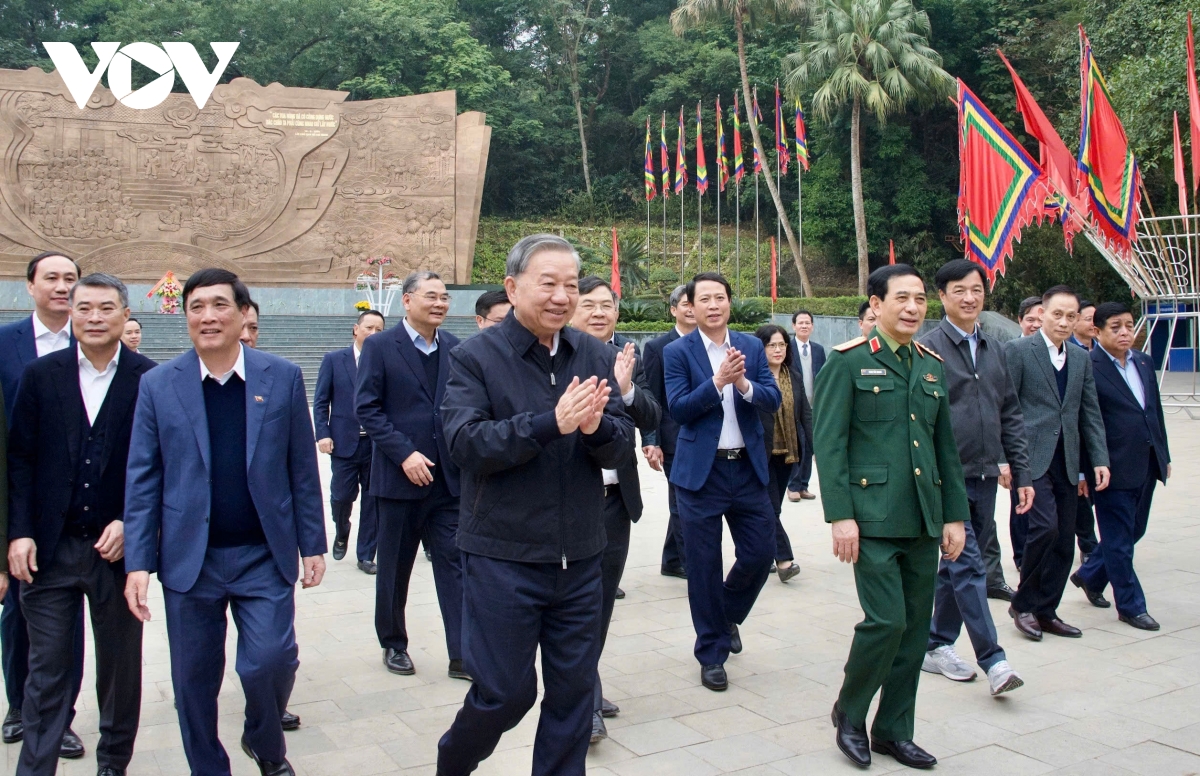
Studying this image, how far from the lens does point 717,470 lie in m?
4.25

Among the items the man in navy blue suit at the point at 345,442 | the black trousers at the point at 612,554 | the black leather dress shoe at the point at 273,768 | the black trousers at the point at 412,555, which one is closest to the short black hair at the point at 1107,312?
the black trousers at the point at 612,554

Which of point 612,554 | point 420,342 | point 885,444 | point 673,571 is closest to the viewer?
point 885,444

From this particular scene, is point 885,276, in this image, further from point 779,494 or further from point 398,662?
point 779,494

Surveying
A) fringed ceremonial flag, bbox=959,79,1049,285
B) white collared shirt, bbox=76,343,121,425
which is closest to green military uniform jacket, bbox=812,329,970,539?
white collared shirt, bbox=76,343,121,425

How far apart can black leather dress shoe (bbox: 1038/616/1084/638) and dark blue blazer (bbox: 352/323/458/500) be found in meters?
2.89

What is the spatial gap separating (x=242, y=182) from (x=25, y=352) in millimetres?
21097

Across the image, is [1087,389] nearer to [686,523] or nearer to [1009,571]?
[1009,571]

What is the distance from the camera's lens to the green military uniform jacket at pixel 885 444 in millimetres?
3322

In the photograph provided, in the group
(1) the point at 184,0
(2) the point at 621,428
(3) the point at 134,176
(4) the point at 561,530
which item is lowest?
(4) the point at 561,530

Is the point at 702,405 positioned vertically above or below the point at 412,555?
above

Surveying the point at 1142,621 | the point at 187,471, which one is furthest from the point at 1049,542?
the point at 187,471

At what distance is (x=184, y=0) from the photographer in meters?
33.2

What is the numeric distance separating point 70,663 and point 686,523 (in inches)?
90.1

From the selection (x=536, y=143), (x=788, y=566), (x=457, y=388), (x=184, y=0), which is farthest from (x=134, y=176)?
(x=457, y=388)
